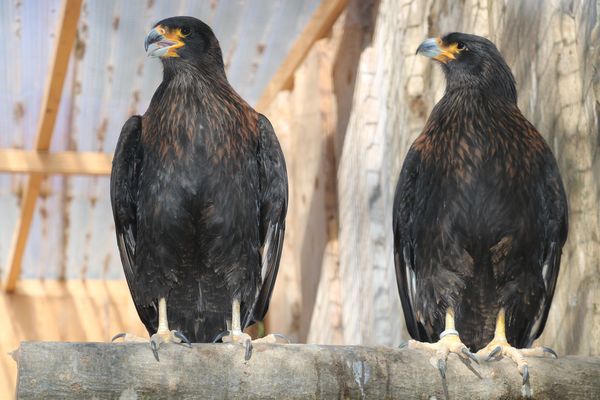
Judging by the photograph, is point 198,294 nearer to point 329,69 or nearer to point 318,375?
point 318,375

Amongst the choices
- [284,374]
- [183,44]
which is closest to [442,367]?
[284,374]

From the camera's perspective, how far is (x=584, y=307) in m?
4.27

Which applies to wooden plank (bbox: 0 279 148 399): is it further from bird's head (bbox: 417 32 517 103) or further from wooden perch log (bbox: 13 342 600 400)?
wooden perch log (bbox: 13 342 600 400)

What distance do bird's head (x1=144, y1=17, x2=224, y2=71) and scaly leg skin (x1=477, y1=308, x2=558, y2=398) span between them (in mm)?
1575

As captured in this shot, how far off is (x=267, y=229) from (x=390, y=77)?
263 cm

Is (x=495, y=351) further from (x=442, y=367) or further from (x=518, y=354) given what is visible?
(x=442, y=367)

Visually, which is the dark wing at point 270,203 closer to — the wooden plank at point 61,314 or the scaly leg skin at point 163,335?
the scaly leg skin at point 163,335

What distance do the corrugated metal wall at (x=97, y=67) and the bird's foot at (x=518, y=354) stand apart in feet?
14.8

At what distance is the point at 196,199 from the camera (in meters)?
4.43

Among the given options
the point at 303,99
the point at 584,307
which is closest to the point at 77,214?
the point at 303,99

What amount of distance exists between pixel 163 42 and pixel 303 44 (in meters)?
3.97

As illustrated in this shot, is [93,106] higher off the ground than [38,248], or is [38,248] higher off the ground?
[93,106]

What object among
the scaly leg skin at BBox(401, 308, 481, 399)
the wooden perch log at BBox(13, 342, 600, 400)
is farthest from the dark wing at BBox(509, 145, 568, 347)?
the wooden perch log at BBox(13, 342, 600, 400)

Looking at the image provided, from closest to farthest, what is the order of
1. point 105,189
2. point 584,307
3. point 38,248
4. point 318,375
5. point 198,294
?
1. point 318,375
2. point 584,307
3. point 198,294
4. point 105,189
5. point 38,248
